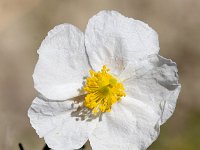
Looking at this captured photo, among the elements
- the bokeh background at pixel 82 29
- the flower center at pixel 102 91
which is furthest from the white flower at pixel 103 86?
the bokeh background at pixel 82 29

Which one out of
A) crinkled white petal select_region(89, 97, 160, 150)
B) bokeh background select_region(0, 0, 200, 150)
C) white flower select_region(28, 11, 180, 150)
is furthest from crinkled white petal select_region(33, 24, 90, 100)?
bokeh background select_region(0, 0, 200, 150)

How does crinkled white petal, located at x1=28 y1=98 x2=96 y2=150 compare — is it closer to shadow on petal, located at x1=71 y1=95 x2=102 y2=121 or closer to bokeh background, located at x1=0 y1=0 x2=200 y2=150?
shadow on petal, located at x1=71 y1=95 x2=102 y2=121

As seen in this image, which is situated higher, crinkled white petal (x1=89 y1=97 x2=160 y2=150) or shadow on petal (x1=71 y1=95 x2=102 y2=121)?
shadow on petal (x1=71 y1=95 x2=102 y2=121)

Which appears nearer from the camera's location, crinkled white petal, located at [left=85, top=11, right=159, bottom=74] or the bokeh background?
crinkled white petal, located at [left=85, top=11, right=159, bottom=74]

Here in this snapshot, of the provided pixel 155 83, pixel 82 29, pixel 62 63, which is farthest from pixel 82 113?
pixel 82 29

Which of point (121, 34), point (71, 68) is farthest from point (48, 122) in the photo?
point (121, 34)

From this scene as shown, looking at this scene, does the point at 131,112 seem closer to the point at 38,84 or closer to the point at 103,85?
the point at 103,85
